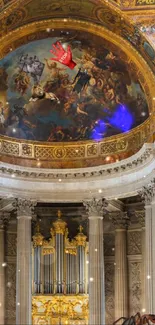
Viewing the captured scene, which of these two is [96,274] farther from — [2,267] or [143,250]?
[2,267]

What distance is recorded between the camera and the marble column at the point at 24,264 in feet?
104

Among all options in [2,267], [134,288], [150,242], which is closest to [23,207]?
[2,267]

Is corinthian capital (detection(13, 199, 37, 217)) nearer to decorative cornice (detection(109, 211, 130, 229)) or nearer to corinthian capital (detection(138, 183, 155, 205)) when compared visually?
decorative cornice (detection(109, 211, 130, 229))

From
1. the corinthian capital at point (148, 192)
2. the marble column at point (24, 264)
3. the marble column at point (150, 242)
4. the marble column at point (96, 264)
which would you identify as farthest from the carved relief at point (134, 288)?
the corinthian capital at point (148, 192)

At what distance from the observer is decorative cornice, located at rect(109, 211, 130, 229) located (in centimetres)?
3522

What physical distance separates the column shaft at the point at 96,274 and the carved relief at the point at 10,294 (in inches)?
205

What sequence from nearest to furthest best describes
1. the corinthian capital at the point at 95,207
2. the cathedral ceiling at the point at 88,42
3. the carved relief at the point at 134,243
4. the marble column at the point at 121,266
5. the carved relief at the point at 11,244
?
the cathedral ceiling at the point at 88,42, the corinthian capital at the point at 95,207, the marble column at the point at 121,266, the carved relief at the point at 134,243, the carved relief at the point at 11,244

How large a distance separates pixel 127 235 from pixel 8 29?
11.9 m

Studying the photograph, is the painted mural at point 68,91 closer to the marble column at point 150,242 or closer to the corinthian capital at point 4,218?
the marble column at point 150,242

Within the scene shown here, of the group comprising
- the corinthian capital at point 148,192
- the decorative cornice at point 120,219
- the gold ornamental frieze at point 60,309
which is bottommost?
the gold ornamental frieze at point 60,309

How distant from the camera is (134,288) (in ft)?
115

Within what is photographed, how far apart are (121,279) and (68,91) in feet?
30.3

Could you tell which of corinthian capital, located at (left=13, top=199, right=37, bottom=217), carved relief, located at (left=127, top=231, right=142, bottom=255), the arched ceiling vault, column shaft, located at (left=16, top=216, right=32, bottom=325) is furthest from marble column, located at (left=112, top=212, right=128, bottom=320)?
the arched ceiling vault

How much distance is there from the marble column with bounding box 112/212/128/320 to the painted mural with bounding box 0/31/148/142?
15.2ft
